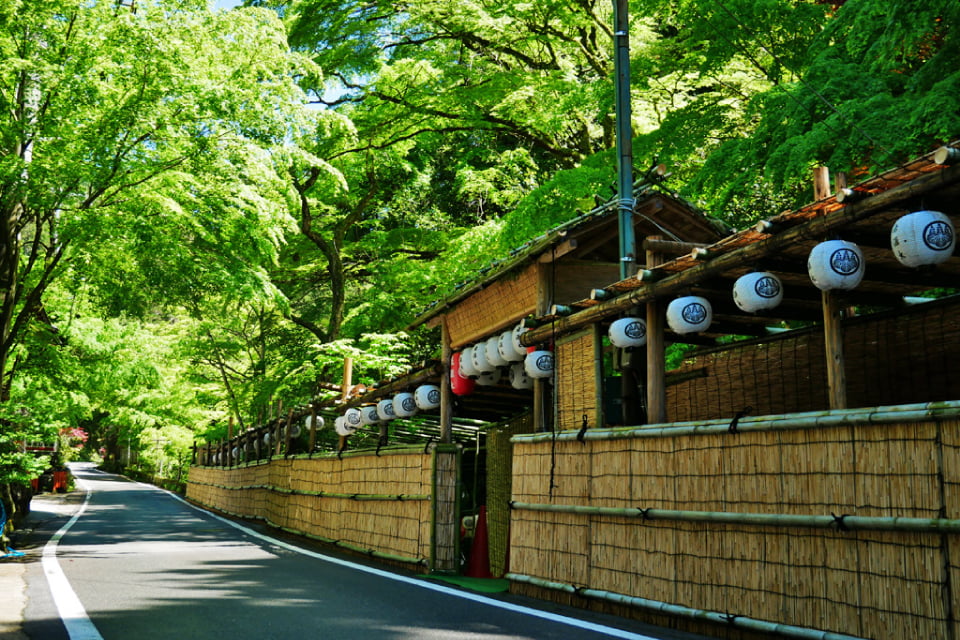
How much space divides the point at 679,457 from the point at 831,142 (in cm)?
470

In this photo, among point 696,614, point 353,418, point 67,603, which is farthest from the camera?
point 353,418

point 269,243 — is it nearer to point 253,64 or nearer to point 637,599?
point 253,64

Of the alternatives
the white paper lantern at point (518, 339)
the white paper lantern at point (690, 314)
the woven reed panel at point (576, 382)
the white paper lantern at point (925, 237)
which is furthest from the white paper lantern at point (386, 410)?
the white paper lantern at point (925, 237)

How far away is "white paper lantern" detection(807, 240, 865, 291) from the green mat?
5.44 meters

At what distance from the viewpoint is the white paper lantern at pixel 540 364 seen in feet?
35.1

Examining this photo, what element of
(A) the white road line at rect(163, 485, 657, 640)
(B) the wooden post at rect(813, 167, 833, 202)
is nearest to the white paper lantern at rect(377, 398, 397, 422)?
(A) the white road line at rect(163, 485, 657, 640)

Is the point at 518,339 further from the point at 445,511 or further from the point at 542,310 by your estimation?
the point at 445,511

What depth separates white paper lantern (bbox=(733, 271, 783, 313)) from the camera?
739 centimetres

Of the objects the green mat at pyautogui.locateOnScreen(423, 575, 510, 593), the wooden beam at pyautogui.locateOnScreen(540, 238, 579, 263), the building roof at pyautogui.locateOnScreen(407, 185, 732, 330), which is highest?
the building roof at pyautogui.locateOnScreen(407, 185, 732, 330)

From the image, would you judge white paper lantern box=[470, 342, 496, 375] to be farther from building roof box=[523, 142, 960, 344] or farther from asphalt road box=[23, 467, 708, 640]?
asphalt road box=[23, 467, 708, 640]

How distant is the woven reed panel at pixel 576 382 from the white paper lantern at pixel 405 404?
5506mm

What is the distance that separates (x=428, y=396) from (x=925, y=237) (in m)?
9.72

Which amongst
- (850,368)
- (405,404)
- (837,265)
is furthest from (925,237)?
(405,404)

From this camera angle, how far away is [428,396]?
14555 mm
